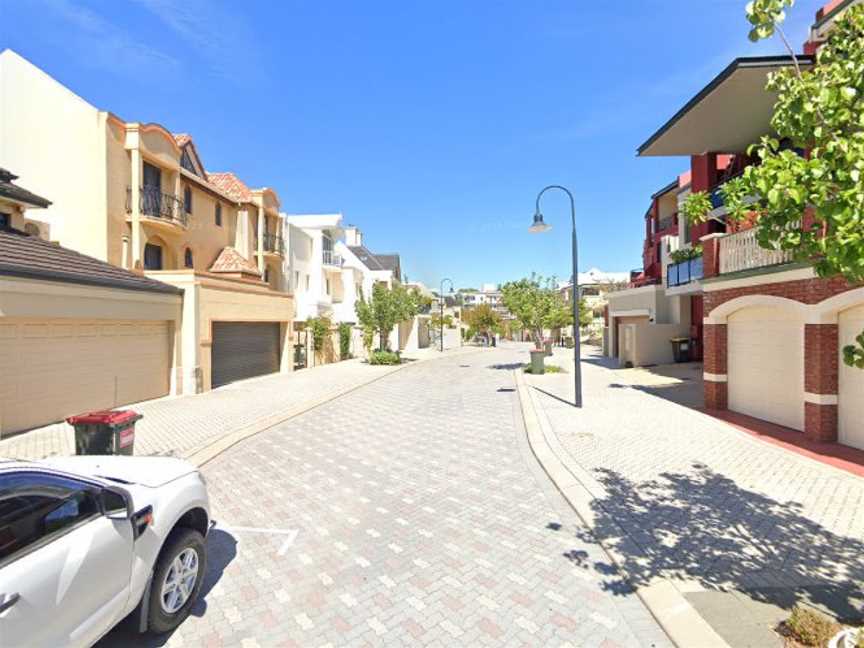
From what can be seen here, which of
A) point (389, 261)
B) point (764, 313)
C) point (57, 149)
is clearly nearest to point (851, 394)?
point (764, 313)

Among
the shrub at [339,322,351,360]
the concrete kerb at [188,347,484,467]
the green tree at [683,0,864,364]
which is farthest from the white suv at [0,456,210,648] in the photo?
the shrub at [339,322,351,360]

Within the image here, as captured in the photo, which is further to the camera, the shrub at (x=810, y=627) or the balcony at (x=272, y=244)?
the balcony at (x=272, y=244)

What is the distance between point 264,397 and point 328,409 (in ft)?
9.95

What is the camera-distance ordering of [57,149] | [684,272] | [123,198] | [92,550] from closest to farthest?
[92,550], [57,149], [123,198], [684,272]

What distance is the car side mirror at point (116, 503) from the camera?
3066 millimetres

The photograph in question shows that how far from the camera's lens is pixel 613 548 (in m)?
4.62

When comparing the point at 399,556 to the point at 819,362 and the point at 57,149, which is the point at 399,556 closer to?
the point at 819,362

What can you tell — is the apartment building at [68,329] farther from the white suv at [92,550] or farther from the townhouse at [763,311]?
the townhouse at [763,311]

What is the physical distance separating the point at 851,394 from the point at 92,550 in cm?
1080

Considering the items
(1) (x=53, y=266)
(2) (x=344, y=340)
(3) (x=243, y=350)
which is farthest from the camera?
(2) (x=344, y=340)

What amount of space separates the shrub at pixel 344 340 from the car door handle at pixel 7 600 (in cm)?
2752

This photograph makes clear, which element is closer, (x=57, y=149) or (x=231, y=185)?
(x=57, y=149)

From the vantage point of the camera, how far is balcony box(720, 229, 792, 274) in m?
9.36

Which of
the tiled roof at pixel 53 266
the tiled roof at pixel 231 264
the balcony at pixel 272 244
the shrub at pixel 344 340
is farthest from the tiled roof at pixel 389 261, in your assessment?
the tiled roof at pixel 53 266
